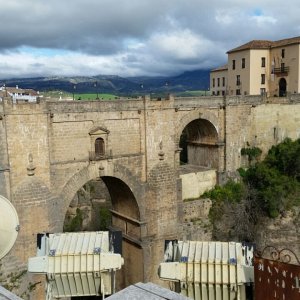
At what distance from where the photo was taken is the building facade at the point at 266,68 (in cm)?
4188

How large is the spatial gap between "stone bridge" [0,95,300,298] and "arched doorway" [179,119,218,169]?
74 mm

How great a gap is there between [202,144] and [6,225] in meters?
21.7

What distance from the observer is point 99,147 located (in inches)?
867

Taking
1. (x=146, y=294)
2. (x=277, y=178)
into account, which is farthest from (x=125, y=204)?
(x=146, y=294)

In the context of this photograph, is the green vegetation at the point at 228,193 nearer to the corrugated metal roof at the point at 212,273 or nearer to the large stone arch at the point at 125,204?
the large stone arch at the point at 125,204

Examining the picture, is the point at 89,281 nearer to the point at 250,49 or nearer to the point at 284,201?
the point at 284,201

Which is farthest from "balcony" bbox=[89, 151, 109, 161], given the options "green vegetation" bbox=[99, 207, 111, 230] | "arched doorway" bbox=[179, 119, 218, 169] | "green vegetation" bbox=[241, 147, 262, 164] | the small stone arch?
"green vegetation" bbox=[241, 147, 262, 164]

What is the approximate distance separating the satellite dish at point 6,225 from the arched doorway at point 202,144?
1974cm

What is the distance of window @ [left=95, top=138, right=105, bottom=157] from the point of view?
21.9m

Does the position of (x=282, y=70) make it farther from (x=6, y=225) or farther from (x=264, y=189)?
(x=6, y=225)

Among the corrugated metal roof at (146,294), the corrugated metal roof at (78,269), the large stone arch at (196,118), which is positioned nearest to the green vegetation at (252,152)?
the large stone arch at (196,118)

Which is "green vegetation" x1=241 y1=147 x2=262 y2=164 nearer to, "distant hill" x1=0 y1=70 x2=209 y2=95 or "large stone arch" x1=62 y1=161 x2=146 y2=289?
"distant hill" x1=0 y1=70 x2=209 y2=95

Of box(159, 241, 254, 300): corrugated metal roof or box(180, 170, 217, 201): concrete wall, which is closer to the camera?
box(159, 241, 254, 300): corrugated metal roof

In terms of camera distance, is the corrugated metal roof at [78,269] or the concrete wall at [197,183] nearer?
the corrugated metal roof at [78,269]
